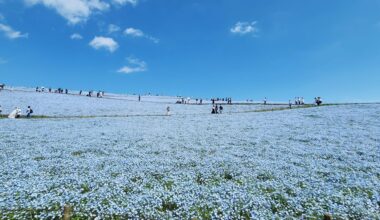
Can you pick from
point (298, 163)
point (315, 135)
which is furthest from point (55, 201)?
point (315, 135)

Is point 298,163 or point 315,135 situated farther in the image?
point 315,135

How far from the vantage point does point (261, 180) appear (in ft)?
45.7

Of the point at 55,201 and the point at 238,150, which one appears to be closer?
the point at 55,201

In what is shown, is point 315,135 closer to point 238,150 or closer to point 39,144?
point 238,150

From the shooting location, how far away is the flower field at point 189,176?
424 inches

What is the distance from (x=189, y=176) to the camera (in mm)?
14094

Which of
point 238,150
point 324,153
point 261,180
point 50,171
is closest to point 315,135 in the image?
point 324,153

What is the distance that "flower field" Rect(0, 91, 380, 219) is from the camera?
10.8 m

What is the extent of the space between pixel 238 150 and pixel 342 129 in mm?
14013

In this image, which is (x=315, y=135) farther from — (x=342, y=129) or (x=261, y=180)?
(x=261, y=180)

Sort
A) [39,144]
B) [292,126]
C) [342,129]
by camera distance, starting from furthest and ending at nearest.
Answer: [292,126] → [342,129] → [39,144]

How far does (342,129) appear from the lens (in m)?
28.2

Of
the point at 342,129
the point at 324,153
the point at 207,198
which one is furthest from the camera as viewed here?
the point at 342,129

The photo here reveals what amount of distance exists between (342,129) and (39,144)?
26235mm
